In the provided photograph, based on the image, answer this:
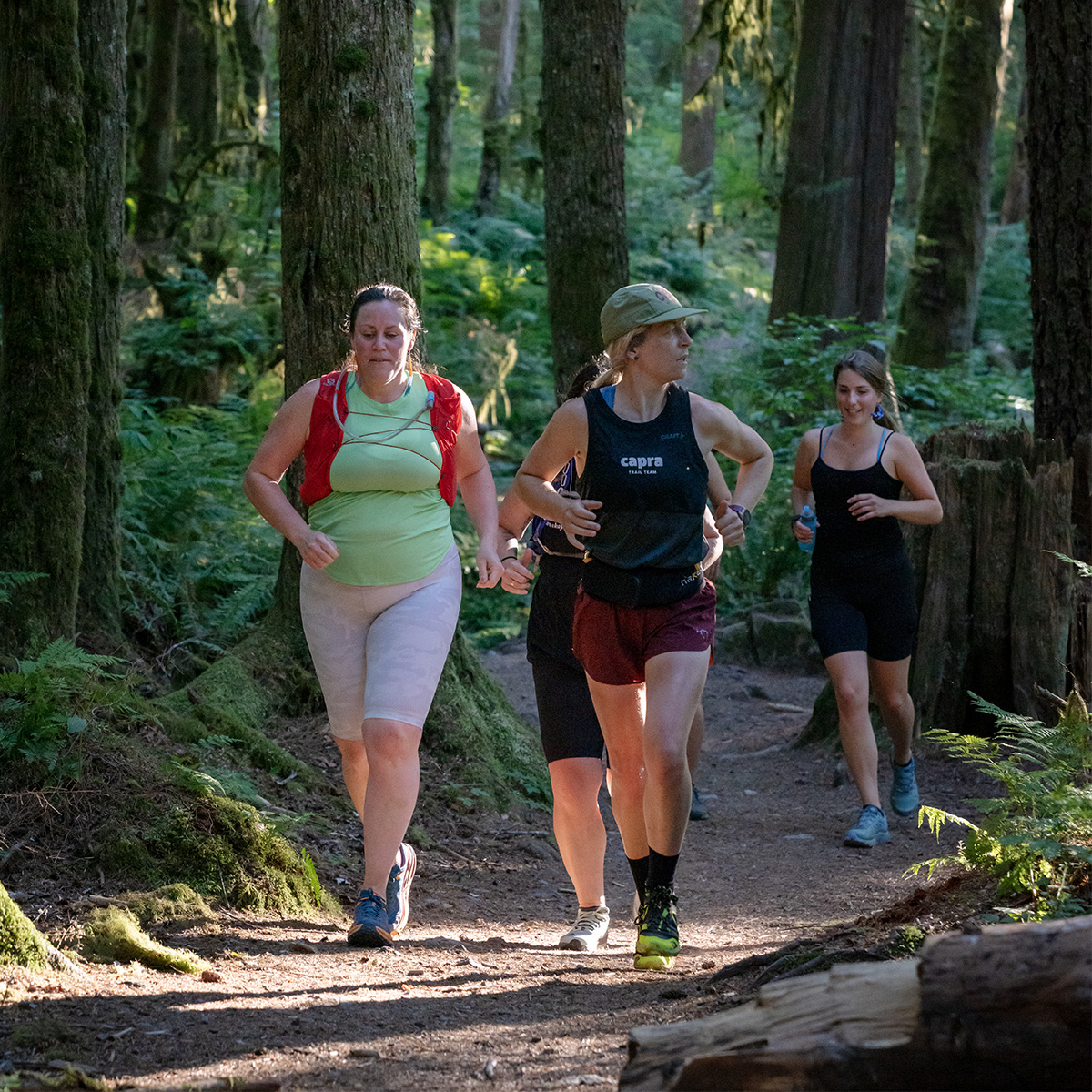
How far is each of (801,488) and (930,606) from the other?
5.23ft

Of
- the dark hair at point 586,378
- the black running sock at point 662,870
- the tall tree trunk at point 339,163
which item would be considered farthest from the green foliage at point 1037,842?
the tall tree trunk at point 339,163

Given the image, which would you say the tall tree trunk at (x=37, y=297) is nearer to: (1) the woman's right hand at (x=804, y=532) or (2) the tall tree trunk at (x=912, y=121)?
(1) the woman's right hand at (x=804, y=532)

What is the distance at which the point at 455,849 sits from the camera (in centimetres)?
646

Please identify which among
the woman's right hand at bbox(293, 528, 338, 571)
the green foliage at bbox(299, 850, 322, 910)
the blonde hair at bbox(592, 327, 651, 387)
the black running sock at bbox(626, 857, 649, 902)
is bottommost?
the green foliage at bbox(299, 850, 322, 910)

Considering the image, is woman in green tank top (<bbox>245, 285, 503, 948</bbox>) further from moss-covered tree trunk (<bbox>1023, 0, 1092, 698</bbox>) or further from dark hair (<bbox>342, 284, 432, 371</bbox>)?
moss-covered tree trunk (<bbox>1023, 0, 1092, 698</bbox>)

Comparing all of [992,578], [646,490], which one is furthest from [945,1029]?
[992,578]

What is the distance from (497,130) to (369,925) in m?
21.9

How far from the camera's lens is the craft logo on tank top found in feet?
14.8

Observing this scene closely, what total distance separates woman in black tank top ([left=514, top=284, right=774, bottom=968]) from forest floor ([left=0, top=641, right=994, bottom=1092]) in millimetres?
671

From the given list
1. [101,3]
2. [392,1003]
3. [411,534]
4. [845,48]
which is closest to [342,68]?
[101,3]

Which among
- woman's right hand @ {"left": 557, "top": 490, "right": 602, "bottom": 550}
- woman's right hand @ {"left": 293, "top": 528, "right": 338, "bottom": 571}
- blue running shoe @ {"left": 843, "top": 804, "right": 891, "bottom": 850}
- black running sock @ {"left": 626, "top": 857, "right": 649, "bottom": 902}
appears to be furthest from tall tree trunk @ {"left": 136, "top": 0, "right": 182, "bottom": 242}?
black running sock @ {"left": 626, "top": 857, "right": 649, "bottom": 902}

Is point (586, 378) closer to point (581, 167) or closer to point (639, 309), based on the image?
point (639, 309)

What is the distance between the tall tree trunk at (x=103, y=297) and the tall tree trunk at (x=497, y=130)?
16.8 m

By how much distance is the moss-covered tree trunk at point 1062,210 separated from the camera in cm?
875
